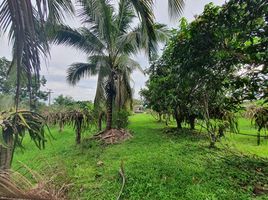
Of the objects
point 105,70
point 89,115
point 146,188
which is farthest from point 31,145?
point 146,188

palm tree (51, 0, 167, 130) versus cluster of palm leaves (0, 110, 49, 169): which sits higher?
palm tree (51, 0, 167, 130)

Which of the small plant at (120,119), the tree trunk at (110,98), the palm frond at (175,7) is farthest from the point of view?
the small plant at (120,119)

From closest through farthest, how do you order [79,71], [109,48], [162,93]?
[162,93], [109,48], [79,71]

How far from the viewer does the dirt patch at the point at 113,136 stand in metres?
8.71

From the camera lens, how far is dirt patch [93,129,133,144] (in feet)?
28.6

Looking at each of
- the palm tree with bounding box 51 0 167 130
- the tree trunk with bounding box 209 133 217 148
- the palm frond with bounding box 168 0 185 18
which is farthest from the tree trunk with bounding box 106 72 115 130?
the palm frond with bounding box 168 0 185 18

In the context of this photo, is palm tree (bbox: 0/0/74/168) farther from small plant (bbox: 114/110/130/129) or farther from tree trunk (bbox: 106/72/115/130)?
small plant (bbox: 114/110/130/129)

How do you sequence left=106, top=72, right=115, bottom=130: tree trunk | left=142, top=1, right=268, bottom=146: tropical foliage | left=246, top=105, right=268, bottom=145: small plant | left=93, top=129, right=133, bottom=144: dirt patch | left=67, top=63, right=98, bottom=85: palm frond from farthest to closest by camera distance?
1. left=67, top=63, right=98, bottom=85: palm frond
2. left=106, top=72, right=115, bottom=130: tree trunk
3. left=93, top=129, right=133, bottom=144: dirt patch
4. left=246, top=105, right=268, bottom=145: small plant
5. left=142, top=1, right=268, bottom=146: tropical foliage

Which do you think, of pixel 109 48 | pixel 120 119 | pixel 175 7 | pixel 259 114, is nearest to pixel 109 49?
pixel 109 48

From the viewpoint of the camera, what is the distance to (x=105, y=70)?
8.91 m

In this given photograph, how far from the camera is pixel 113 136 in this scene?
897 centimetres

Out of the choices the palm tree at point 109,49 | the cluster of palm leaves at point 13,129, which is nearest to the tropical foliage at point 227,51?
the cluster of palm leaves at point 13,129

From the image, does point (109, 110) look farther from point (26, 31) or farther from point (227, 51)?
point (26, 31)

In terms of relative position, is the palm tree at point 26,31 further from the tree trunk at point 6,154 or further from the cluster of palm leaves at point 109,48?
the cluster of palm leaves at point 109,48
